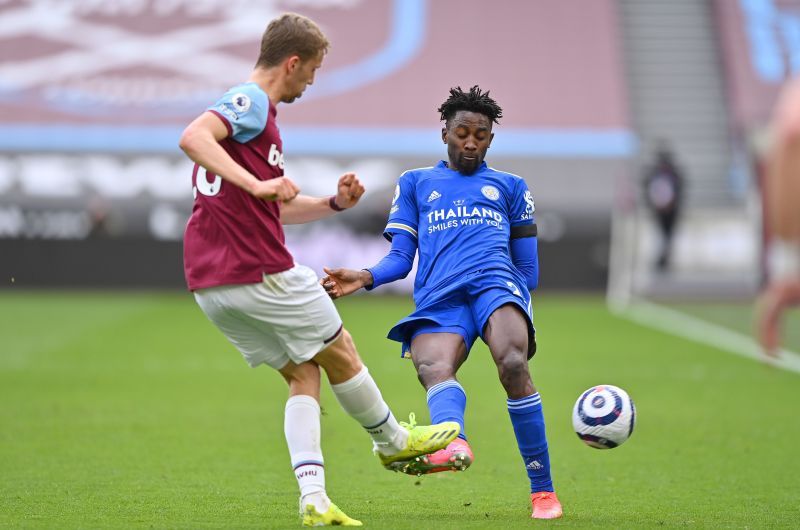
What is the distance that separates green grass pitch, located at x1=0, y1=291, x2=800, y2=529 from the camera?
647 centimetres

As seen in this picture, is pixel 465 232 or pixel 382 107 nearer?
pixel 465 232

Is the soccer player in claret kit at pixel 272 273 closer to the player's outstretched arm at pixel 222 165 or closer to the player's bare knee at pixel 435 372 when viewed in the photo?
the player's outstretched arm at pixel 222 165

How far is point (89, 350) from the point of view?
15898 millimetres

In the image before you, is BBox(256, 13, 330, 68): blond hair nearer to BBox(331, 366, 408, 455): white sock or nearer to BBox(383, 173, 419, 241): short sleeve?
BBox(383, 173, 419, 241): short sleeve

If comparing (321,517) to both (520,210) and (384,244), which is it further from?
(384,244)

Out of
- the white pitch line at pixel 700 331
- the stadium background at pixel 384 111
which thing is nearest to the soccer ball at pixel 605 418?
the white pitch line at pixel 700 331

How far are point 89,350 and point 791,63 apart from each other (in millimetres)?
21267

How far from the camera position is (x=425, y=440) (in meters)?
6.00

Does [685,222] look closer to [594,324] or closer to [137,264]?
[594,324]

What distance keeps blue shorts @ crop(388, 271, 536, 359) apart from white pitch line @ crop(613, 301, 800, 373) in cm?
810

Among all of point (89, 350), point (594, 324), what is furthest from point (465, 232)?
point (594, 324)

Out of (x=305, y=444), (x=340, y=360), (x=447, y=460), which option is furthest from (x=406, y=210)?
(x=305, y=444)

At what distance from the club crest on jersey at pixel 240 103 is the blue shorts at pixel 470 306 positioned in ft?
5.18

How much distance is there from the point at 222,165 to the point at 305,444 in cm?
136
